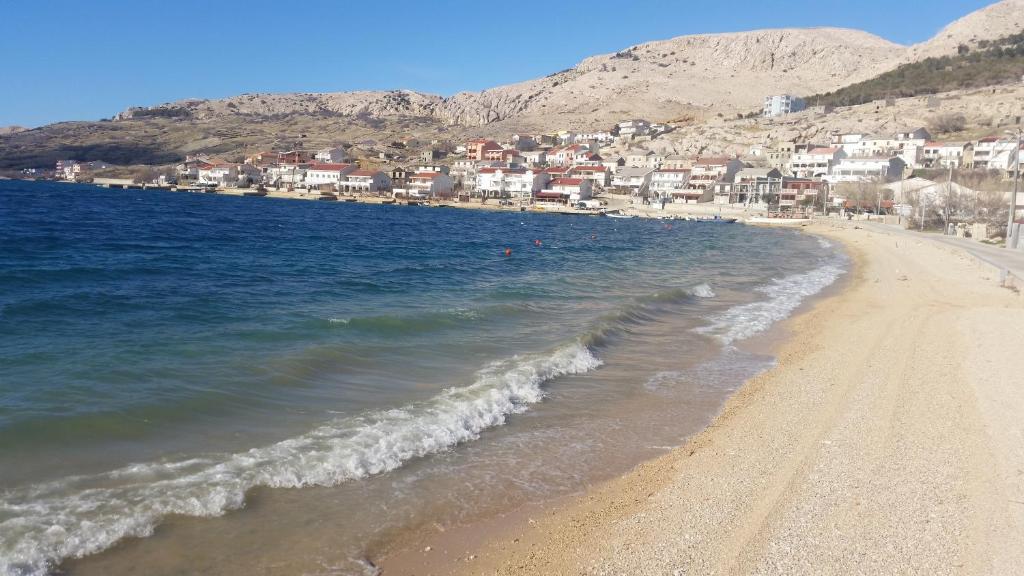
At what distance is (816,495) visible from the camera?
705 centimetres

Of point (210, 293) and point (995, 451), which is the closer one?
point (995, 451)

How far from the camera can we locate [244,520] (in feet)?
22.3

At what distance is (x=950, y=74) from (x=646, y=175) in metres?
81.9

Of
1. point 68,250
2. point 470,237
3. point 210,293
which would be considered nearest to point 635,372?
point 210,293

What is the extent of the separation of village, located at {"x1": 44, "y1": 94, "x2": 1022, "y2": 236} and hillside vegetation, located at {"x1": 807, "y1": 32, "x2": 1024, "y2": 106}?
49.3 ft


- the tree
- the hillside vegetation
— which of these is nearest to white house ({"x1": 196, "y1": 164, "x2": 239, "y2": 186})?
the tree

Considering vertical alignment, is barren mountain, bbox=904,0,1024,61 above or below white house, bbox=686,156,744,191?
above

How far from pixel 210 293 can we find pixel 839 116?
139 meters

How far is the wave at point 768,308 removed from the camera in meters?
17.3

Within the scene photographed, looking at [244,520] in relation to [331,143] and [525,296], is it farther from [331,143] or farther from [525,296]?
[331,143]

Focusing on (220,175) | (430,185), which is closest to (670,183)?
(430,185)

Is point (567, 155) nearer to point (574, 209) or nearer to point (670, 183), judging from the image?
point (670, 183)

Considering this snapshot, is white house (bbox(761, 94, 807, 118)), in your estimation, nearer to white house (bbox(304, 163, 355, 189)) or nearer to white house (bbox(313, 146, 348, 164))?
white house (bbox(304, 163, 355, 189))

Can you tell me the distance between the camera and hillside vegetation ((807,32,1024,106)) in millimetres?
133812
